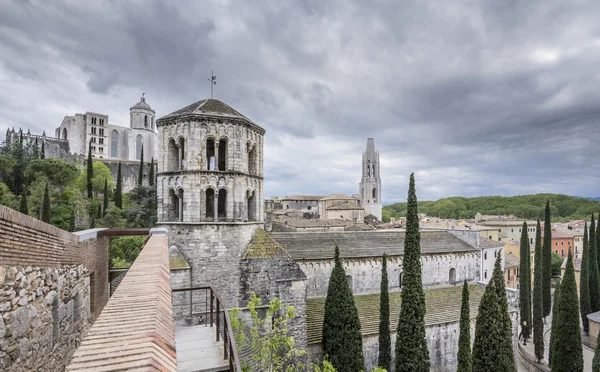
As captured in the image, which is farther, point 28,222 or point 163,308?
point 28,222

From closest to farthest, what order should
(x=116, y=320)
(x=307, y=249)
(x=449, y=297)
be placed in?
(x=116, y=320), (x=307, y=249), (x=449, y=297)

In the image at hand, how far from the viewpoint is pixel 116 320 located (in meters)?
2.77

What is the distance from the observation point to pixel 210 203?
53.4 feet

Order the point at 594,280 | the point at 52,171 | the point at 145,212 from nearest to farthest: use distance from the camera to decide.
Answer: the point at 594,280 < the point at 145,212 < the point at 52,171

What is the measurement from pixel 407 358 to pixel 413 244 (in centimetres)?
521

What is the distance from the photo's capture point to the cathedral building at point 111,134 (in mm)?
72188

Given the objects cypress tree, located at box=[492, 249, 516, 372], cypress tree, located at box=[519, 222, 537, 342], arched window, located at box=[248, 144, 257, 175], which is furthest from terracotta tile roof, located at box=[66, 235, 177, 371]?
cypress tree, located at box=[519, 222, 537, 342]

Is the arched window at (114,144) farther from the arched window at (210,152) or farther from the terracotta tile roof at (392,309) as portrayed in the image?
the terracotta tile roof at (392,309)

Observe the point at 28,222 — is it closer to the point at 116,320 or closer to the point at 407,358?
the point at 116,320

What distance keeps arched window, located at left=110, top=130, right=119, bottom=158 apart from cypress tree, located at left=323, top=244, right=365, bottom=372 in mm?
80464

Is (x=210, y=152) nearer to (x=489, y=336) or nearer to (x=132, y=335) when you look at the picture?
(x=132, y=335)

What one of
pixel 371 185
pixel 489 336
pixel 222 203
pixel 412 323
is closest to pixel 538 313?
pixel 489 336

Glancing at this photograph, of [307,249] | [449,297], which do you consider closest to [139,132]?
[307,249]

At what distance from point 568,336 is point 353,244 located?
1293 cm
